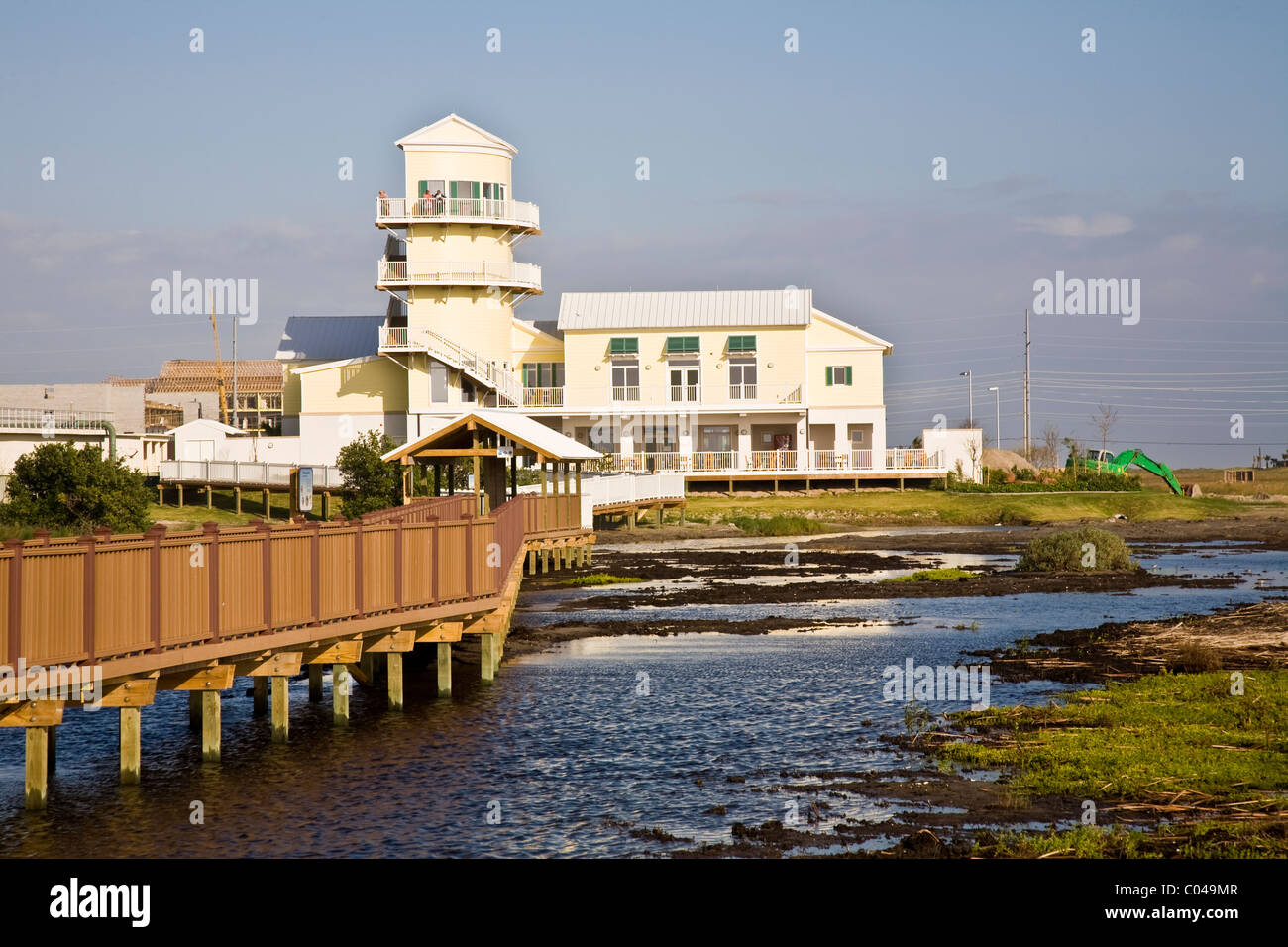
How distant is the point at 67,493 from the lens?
→ 4312cm

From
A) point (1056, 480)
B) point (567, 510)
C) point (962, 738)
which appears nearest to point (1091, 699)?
point (962, 738)

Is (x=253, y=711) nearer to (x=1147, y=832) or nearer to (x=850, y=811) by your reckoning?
(x=850, y=811)

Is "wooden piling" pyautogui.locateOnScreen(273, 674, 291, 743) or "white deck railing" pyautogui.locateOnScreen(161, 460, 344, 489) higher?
"white deck railing" pyautogui.locateOnScreen(161, 460, 344, 489)

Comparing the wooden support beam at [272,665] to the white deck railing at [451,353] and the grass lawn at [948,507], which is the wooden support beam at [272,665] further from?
the white deck railing at [451,353]

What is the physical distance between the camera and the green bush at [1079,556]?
1780 inches

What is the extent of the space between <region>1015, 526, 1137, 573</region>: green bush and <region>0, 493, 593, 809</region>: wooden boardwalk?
25.3 metres

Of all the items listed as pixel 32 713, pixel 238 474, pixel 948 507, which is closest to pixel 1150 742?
pixel 32 713

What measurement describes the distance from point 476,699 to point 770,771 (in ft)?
24.1

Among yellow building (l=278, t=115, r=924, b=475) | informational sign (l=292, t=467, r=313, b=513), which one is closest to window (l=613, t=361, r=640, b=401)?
yellow building (l=278, t=115, r=924, b=475)

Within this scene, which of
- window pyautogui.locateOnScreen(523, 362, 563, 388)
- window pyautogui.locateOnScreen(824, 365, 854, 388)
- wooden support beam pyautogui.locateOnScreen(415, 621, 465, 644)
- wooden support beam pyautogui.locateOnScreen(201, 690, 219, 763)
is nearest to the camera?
wooden support beam pyautogui.locateOnScreen(201, 690, 219, 763)

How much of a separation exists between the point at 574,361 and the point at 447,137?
13.6 m

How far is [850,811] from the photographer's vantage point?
14.8 m

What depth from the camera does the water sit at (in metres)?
14.5

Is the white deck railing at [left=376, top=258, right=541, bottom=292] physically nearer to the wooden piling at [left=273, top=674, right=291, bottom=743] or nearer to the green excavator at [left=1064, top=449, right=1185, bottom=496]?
the green excavator at [left=1064, top=449, right=1185, bottom=496]
